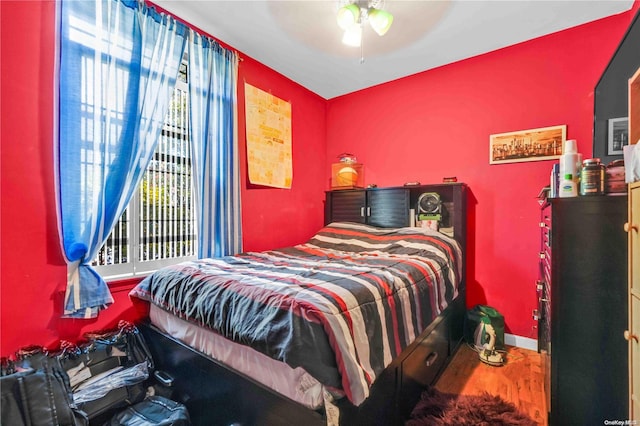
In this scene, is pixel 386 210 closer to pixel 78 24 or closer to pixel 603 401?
pixel 603 401

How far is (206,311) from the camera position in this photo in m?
1.27

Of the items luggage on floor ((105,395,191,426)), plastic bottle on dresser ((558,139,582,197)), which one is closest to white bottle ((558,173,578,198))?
plastic bottle on dresser ((558,139,582,197))

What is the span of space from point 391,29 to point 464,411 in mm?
2682

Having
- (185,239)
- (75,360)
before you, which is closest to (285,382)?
(75,360)

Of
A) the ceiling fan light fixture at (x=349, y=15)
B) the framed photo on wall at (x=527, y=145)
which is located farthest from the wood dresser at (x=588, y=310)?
the ceiling fan light fixture at (x=349, y=15)

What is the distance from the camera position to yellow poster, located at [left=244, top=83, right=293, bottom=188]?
103 inches

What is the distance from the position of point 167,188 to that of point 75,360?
1.15 meters

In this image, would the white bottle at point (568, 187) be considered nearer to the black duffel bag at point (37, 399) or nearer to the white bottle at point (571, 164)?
the white bottle at point (571, 164)

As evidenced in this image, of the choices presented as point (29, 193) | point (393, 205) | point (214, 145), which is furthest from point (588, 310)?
point (29, 193)

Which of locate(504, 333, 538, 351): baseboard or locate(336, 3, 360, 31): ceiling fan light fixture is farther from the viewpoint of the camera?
locate(504, 333, 538, 351): baseboard

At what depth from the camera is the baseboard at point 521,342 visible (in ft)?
7.65

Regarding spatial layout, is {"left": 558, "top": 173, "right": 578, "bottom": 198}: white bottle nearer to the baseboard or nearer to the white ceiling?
the white ceiling

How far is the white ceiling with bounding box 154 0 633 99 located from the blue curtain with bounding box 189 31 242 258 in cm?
23

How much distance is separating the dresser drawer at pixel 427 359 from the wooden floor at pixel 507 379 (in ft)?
0.38
